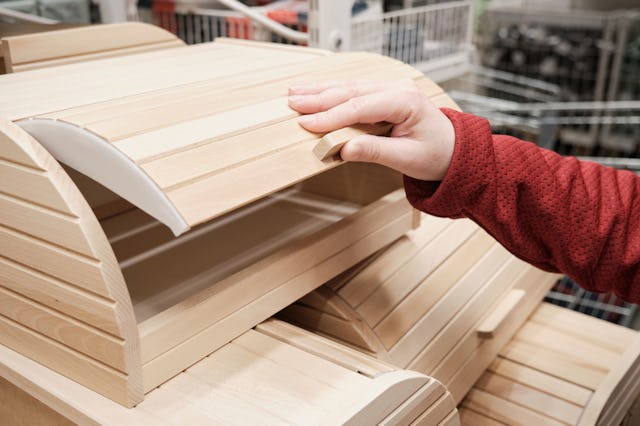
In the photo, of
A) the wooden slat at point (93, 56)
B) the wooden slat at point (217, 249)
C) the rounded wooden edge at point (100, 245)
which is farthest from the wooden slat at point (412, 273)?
the wooden slat at point (93, 56)

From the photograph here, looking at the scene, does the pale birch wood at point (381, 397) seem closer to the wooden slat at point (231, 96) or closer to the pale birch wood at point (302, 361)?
the pale birch wood at point (302, 361)

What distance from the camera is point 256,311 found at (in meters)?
0.83

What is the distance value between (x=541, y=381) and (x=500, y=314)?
140mm

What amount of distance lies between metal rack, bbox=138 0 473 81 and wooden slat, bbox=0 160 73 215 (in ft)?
2.28

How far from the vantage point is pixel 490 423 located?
3.66ft

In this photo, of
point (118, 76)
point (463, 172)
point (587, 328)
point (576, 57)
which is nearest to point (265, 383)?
point (463, 172)

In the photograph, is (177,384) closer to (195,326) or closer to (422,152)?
(195,326)

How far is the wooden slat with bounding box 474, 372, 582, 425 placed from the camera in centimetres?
110

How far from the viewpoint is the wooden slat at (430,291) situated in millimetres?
974

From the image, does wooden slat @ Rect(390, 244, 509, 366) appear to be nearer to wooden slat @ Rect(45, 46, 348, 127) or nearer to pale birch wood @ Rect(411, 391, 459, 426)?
pale birch wood @ Rect(411, 391, 459, 426)

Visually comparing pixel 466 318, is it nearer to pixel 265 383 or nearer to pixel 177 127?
pixel 265 383

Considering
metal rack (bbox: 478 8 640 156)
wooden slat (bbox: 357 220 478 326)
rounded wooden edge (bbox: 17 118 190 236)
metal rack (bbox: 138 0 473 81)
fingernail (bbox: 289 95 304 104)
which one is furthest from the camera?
metal rack (bbox: 478 8 640 156)

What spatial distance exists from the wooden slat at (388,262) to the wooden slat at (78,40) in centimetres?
59

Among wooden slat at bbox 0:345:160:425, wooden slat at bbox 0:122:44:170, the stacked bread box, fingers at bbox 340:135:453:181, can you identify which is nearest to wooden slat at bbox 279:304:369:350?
the stacked bread box
